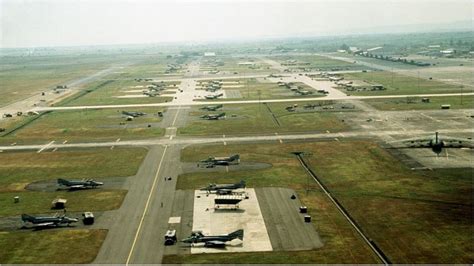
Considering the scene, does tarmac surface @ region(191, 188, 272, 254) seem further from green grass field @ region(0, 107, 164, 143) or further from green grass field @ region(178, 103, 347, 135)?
green grass field @ region(0, 107, 164, 143)

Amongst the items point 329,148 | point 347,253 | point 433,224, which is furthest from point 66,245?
point 329,148

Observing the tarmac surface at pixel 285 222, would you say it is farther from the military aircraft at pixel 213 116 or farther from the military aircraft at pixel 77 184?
the military aircraft at pixel 213 116

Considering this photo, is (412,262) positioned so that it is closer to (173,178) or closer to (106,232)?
(106,232)

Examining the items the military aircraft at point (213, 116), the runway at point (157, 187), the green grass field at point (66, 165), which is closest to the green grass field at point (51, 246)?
the runway at point (157, 187)

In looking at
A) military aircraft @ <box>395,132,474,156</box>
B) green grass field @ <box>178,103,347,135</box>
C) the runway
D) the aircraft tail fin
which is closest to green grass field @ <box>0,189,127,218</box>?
the runway

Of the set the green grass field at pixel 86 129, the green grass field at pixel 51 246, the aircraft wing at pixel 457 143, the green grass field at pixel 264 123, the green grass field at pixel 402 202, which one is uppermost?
the green grass field at pixel 86 129

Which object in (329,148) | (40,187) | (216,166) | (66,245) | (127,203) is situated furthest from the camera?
(329,148)

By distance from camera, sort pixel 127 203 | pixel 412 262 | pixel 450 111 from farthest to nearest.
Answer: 1. pixel 450 111
2. pixel 127 203
3. pixel 412 262
